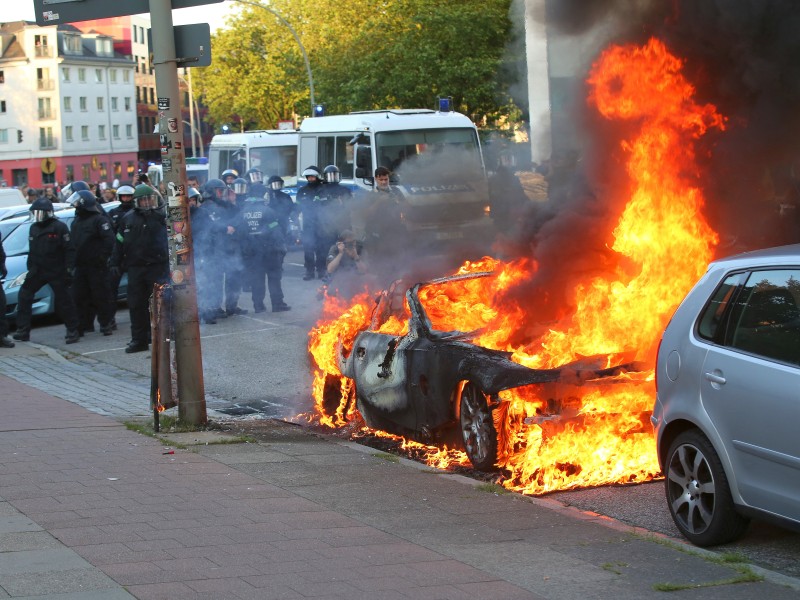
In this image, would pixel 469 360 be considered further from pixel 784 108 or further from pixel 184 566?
pixel 784 108

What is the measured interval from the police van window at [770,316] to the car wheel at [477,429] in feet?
6.79

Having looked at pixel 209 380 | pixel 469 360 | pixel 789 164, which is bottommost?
pixel 209 380

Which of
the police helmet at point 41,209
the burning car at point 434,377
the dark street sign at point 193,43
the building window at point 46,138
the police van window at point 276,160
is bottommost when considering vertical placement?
the burning car at point 434,377

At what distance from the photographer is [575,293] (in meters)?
8.11

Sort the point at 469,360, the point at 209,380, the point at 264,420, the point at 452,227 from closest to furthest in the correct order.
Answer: the point at 469,360 < the point at 264,420 < the point at 209,380 < the point at 452,227

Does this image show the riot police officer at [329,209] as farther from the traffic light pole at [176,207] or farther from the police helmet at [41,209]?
the traffic light pole at [176,207]

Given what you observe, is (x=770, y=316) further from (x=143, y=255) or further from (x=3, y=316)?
(x=3, y=316)

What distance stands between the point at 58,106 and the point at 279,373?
282 ft

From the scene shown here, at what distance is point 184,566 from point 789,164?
5882mm

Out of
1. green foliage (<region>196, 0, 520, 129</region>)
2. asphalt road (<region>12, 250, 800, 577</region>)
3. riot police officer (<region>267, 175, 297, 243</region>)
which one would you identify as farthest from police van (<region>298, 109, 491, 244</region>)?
green foliage (<region>196, 0, 520, 129</region>)

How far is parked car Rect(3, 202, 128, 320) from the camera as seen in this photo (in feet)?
55.4

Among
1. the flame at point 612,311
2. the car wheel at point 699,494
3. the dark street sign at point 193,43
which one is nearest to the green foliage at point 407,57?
the flame at point 612,311

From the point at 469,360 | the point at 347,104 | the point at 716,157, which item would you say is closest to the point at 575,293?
the point at 469,360

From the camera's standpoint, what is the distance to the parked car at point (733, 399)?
5.38 metres
